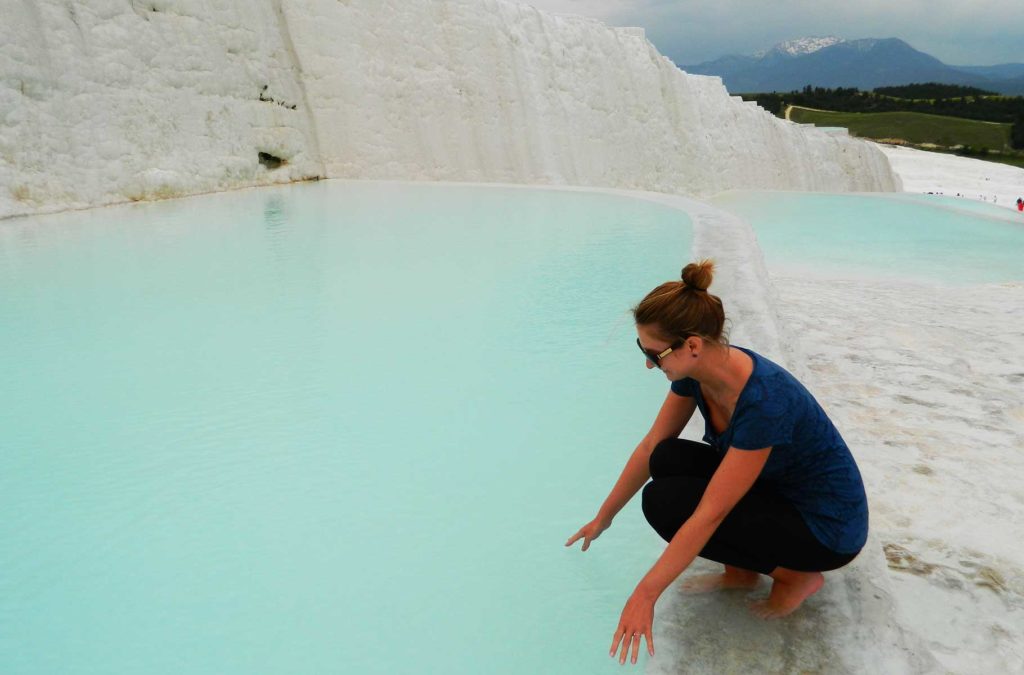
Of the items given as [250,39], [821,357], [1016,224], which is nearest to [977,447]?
[821,357]

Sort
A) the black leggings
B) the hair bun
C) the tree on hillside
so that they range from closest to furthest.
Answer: the hair bun, the black leggings, the tree on hillside

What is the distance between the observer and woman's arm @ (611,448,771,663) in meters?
1.61

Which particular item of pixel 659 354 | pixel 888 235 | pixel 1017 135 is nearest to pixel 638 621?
pixel 659 354

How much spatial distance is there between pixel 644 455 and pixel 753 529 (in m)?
0.37

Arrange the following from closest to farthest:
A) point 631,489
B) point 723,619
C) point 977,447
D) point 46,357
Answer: point 723,619 < point 631,489 < point 977,447 < point 46,357

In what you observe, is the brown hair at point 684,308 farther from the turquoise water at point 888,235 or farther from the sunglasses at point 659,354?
the turquoise water at point 888,235

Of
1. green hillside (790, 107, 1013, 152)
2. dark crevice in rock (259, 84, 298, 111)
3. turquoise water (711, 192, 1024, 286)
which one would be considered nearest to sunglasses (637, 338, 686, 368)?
turquoise water (711, 192, 1024, 286)

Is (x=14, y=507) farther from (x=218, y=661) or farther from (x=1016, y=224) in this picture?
(x=1016, y=224)

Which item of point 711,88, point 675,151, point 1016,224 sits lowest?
point 1016,224

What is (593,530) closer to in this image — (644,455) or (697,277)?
(644,455)

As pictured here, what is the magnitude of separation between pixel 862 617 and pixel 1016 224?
16.2 m

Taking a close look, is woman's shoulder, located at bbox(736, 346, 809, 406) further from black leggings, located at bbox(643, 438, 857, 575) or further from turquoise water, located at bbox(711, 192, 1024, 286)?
turquoise water, located at bbox(711, 192, 1024, 286)

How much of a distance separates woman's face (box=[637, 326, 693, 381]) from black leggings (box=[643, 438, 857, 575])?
327mm

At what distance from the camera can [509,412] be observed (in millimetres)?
3352
